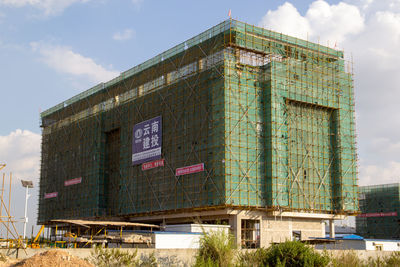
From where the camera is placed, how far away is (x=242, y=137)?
56.8 metres

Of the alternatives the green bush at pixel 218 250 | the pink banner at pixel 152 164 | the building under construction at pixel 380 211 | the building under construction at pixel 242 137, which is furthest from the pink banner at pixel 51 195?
the green bush at pixel 218 250

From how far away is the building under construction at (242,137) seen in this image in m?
56.6

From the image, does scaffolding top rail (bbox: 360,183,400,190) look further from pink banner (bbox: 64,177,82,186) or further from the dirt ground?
the dirt ground

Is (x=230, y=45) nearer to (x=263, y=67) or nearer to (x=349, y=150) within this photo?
(x=263, y=67)

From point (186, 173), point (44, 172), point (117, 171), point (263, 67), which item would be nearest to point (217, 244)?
point (186, 173)

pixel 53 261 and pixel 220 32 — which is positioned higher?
pixel 220 32

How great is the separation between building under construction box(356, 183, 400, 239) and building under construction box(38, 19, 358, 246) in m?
34.9

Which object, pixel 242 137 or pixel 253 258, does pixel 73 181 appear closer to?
pixel 242 137

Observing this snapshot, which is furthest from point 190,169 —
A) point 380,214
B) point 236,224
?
point 380,214

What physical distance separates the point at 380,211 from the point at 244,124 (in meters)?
51.3

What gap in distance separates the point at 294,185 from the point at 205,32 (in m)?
21.1

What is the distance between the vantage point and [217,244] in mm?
31172

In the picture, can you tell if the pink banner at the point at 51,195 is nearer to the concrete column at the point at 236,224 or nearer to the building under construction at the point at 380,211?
the concrete column at the point at 236,224

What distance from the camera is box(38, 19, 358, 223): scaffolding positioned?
56.6 meters
